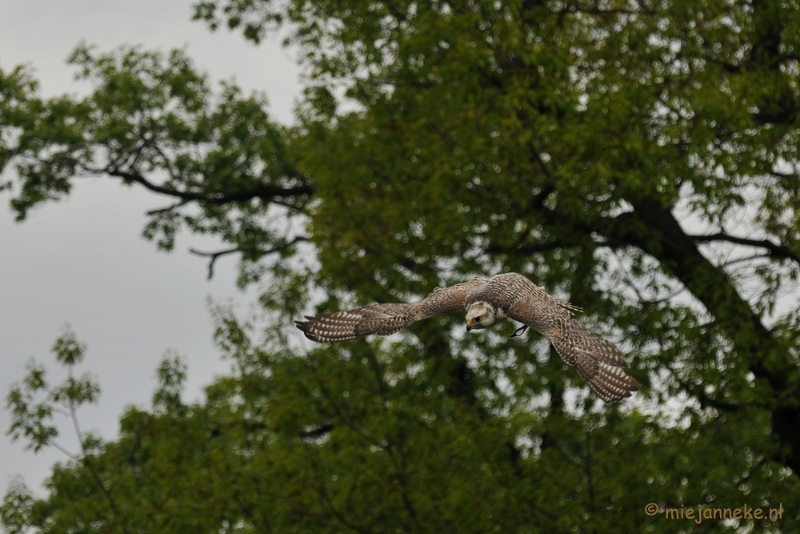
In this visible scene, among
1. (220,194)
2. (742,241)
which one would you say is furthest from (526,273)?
(220,194)

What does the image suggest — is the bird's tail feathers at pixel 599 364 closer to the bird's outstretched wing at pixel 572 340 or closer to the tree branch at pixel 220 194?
the bird's outstretched wing at pixel 572 340

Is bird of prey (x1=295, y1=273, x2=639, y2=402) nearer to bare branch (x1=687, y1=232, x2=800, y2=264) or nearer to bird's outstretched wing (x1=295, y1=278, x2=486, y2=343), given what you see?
bird's outstretched wing (x1=295, y1=278, x2=486, y2=343)

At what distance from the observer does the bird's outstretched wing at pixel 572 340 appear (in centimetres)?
1011

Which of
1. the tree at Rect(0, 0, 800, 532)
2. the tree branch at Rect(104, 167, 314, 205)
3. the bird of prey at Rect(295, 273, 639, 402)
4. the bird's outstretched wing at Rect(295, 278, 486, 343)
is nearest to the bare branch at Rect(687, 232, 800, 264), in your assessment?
the tree at Rect(0, 0, 800, 532)

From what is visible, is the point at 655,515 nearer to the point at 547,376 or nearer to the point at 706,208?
the point at 547,376

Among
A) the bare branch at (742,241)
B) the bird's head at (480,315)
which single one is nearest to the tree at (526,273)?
the bare branch at (742,241)

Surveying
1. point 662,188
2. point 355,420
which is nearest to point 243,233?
point 355,420

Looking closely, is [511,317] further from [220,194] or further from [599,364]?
[220,194]

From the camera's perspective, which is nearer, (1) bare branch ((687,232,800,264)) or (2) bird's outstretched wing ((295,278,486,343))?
(2) bird's outstretched wing ((295,278,486,343))

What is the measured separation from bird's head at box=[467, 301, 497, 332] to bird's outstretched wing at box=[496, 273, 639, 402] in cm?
18

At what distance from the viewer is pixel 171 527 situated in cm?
1692

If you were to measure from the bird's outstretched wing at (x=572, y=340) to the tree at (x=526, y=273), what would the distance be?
3.42 metres

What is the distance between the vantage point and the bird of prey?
10352 mm

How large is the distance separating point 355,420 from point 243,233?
7555 mm
